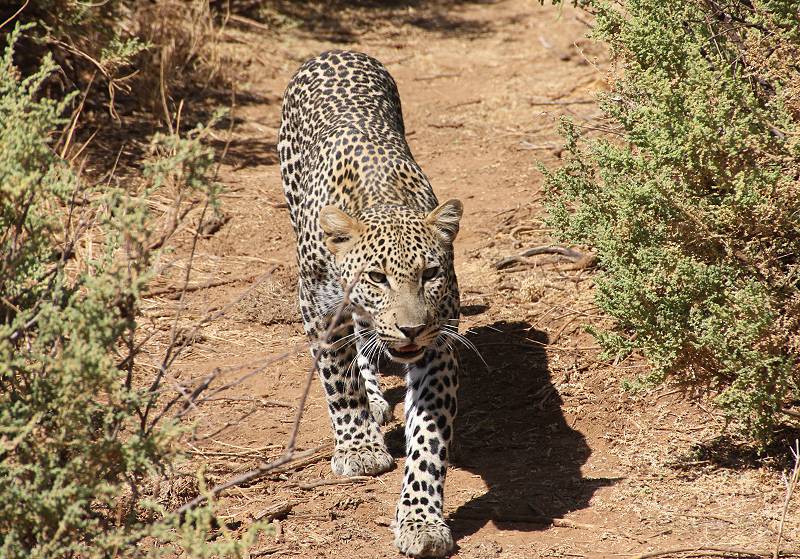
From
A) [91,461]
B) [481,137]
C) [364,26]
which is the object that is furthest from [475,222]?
[364,26]

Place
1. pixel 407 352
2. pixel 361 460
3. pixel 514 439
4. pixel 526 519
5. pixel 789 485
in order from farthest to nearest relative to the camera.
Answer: pixel 514 439 → pixel 361 460 → pixel 526 519 → pixel 407 352 → pixel 789 485

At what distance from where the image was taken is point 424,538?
Result: 17.1ft

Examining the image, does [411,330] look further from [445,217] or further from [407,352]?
[445,217]

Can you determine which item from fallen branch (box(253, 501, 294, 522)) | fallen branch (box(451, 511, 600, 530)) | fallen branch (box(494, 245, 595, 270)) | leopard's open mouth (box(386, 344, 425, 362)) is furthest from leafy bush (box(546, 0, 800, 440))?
fallen branch (box(494, 245, 595, 270))

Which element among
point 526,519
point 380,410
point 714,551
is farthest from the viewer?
point 380,410

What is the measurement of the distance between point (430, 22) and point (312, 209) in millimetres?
10277

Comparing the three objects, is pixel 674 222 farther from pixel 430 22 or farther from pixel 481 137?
pixel 430 22

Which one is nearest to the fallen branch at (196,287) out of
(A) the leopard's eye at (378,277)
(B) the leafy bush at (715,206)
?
(A) the leopard's eye at (378,277)

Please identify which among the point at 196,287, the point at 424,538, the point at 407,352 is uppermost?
the point at 407,352

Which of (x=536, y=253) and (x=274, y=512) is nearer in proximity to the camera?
(x=274, y=512)

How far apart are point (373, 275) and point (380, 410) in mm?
1629

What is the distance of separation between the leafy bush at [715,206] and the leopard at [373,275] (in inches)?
40.9

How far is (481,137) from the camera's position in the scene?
11.7 meters

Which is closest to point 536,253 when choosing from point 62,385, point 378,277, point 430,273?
point 430,273
